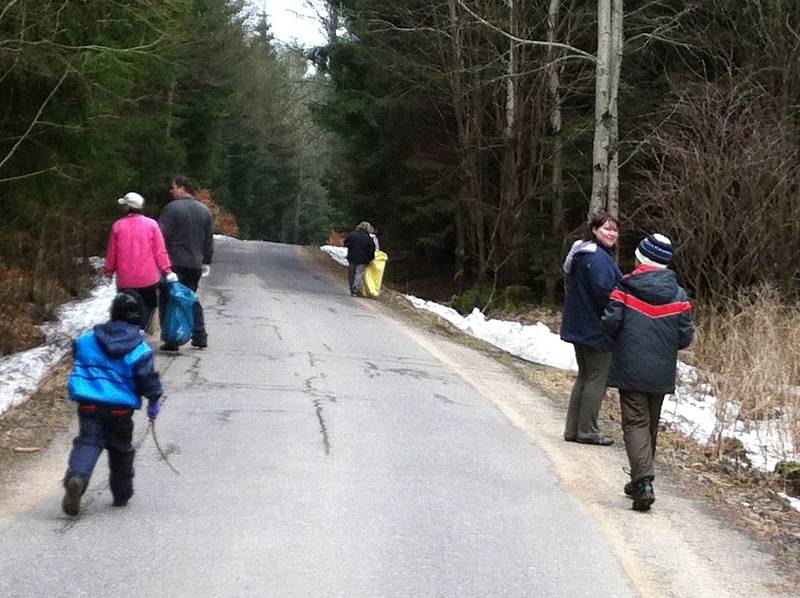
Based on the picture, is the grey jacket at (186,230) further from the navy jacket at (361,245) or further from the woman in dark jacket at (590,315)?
the navy jacket at (361,245)

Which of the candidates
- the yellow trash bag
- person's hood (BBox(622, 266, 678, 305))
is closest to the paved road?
person's hood (BBox(622, 266, 678, 305))

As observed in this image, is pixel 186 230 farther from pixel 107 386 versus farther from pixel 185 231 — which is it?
pixel 107 386

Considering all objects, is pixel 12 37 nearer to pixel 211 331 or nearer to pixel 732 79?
pixel 211 331

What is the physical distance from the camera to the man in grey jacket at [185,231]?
12.8m

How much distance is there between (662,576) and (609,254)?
153 inches

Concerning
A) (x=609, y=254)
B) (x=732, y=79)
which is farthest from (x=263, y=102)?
(x=609, y=254)

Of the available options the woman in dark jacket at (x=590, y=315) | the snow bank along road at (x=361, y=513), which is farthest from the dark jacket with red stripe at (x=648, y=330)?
the woman in dark jacket at (x=590, y=315)

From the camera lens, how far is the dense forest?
44.5 feet

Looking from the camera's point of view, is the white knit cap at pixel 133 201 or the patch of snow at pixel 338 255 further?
the patch of snow at pixel 338 255

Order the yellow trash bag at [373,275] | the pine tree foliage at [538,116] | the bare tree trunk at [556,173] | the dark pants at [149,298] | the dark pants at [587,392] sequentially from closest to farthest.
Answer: the dark pants at [587,392]
the dark pants at [149,298]
the pine tree foliage at [538,116]
the yellow trash bag at [373,275]
the bare tree trunk at [556,173]

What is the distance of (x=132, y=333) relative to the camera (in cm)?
646

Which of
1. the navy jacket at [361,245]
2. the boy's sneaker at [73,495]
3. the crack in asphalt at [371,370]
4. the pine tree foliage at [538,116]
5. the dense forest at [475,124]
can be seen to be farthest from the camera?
the navy jacket at [361,245]

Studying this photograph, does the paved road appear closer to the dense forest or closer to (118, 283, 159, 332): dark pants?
(118, 283, 159, 332): dark pants

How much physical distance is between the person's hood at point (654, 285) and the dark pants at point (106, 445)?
351cm
